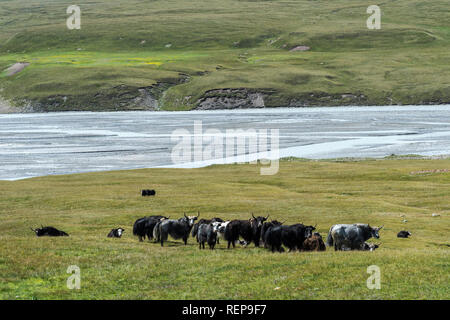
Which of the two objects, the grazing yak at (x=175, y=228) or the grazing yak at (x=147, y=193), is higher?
the grazing yak at (x=175, y=228)

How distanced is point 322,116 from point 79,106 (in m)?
81.2

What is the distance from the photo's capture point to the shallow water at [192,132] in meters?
80.1

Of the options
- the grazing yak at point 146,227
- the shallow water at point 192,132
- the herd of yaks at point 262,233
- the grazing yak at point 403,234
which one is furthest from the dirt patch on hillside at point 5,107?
the grazing yak at point 403,234

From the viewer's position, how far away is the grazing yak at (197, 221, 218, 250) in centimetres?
2733

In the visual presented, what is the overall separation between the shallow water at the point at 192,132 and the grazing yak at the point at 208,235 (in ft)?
142

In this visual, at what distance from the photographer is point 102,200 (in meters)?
45.8

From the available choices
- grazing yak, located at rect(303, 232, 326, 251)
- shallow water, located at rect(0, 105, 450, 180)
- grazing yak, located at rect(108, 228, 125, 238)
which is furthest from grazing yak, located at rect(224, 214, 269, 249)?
shallow water, located at rect(0, 105, 450, 180)

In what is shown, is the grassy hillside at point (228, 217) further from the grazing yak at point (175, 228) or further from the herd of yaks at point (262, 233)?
the herd of yaks at point (262, 233)

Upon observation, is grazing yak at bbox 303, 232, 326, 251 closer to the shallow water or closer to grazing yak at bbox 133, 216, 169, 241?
grazing yak at bbox 133, 216, 169, 241

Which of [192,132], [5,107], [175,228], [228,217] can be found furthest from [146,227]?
[5,107]

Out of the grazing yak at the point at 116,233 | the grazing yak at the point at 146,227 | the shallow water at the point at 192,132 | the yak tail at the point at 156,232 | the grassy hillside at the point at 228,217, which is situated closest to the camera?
the grassy hillside at the point at 228,217

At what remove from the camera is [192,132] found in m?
115
